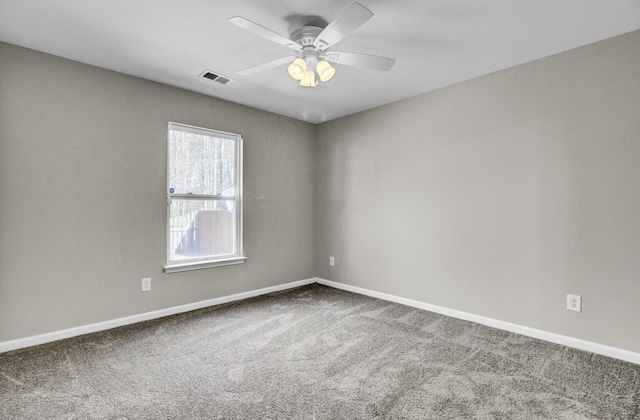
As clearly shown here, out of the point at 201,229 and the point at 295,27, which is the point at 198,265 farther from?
the point at 295,27

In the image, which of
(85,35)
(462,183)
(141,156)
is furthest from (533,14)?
(141,156)

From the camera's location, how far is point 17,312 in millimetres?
2588

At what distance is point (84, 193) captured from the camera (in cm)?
289

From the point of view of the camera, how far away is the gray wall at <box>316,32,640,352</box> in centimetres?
245

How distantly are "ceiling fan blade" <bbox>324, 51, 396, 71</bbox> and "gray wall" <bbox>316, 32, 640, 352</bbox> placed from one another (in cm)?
141

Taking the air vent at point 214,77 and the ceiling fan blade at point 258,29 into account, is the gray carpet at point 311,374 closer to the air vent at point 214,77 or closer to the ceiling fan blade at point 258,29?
the ceiling fan blade at point 258,29

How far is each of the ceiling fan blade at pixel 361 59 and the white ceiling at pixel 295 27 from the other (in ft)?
0.77

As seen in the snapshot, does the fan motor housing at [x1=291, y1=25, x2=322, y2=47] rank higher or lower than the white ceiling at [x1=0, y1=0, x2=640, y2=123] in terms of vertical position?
lower

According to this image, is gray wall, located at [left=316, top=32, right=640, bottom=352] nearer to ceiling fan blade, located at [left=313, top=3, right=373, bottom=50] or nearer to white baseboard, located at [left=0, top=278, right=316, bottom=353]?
white baseboard, located at [left=0, top=278, right=316, bottom=353]

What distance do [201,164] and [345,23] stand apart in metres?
2.44

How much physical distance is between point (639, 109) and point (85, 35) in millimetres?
4076

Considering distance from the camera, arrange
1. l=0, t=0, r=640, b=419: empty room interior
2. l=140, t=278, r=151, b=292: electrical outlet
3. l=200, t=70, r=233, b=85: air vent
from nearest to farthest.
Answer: l=0, t=0, r=640, b=419: empty room interior
l=200, t=70, r=233, b=85: air vent
l=140, t=278, r=151, b=292: electrical outlet

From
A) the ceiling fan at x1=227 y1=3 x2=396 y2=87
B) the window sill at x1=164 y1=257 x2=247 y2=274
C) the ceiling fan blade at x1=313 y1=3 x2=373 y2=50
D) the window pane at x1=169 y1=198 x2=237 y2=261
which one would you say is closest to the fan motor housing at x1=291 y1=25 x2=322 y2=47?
the ceiling fan at x1=227 y1=3 x2=396 y2=87

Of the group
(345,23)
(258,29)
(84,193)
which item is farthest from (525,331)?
(84,193)
